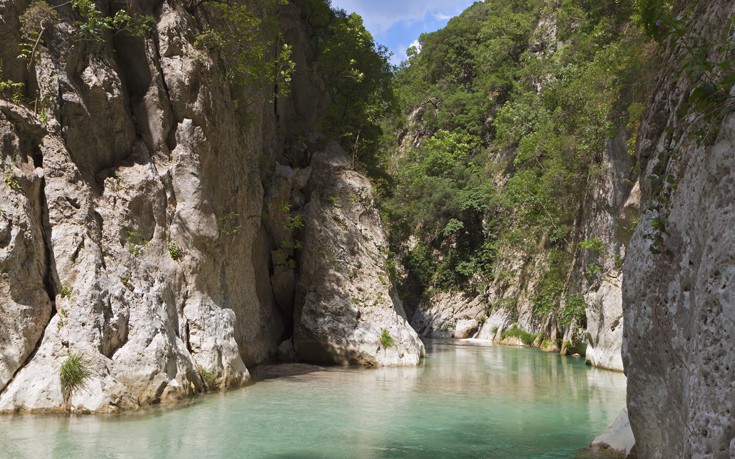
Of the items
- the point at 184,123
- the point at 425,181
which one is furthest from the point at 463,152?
the point at 184,123

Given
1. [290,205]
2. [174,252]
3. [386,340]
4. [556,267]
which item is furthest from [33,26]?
[556,267]

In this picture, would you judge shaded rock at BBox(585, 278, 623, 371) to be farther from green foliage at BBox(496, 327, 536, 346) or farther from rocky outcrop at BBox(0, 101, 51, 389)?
rocky outcrop at BBox(0, 101, 51, 389)

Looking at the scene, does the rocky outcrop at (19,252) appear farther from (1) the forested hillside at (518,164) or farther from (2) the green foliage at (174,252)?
(1) the forested hillside at (518,164)

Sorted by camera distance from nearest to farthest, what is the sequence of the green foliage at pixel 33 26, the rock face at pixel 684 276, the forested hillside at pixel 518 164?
1. the rock face at pixel 684 276
2. the green foliage at pixel 33 26
3. the forested hillside at pixel 518 164

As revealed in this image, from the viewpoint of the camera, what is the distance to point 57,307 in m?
10.9

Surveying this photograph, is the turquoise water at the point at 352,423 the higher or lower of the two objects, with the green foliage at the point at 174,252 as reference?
lower

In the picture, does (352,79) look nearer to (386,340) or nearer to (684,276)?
(386,340)

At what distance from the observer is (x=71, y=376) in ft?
33.5

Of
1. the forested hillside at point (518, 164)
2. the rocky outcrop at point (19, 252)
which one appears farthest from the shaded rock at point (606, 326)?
the rocky outcrop at point (19, 252)

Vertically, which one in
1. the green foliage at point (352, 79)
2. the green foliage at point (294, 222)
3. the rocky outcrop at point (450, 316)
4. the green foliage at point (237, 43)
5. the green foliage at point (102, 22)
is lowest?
the rocky outcrop at point (450, 316)

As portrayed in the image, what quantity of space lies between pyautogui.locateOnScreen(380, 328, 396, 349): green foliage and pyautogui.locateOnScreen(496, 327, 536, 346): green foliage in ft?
40.1

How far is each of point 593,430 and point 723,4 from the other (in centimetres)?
736

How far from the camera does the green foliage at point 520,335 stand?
98.8ft

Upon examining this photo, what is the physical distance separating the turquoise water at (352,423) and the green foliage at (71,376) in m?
0.58
